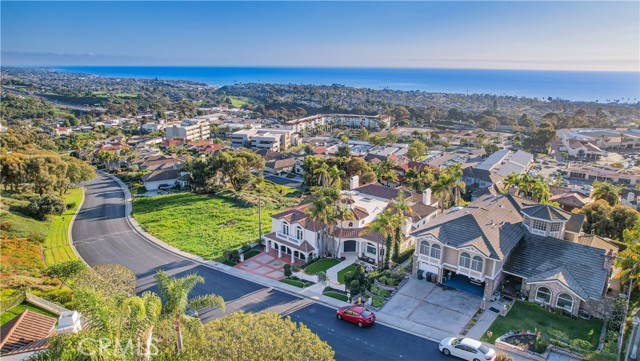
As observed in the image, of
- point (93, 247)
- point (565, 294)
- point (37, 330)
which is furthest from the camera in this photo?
point (93, 247)

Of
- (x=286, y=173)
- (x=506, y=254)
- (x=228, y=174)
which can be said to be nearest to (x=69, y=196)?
(x=228, y=174)

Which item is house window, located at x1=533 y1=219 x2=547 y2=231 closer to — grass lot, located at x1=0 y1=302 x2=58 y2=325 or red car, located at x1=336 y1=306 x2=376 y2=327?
red car, located at x1=336 y1=306 x2=376 y2=327

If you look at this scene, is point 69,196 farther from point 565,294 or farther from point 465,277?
point 565,294

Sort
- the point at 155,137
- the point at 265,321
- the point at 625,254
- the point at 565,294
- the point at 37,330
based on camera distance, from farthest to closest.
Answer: the point at 155,137
the point at 565,294
the point at 625,254
the point at 37,330
the point at 265,321

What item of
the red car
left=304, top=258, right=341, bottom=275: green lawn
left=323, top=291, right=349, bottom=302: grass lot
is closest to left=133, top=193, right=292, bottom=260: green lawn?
left=304, top=258, right=341, bottom=275: green lawn

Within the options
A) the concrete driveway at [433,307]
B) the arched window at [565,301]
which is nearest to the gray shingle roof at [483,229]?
the concrete driveway at [433,307]

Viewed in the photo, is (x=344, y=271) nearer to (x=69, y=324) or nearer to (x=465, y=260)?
(x=465, y=260)

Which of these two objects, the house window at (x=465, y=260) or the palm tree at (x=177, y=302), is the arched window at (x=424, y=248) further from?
the palm tree at (x=177, y=302)
